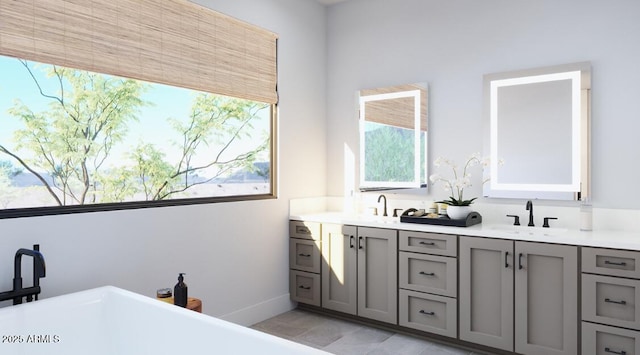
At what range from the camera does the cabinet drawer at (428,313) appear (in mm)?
3074

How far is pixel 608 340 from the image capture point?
8.29 feet

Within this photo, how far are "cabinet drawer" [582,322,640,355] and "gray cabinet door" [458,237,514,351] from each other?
0.42 metres

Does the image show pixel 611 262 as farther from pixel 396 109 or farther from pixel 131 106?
pixel 131 106

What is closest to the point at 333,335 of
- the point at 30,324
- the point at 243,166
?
the point at 243,166

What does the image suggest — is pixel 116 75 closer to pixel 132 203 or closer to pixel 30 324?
pixel 132 203

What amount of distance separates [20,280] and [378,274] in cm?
231

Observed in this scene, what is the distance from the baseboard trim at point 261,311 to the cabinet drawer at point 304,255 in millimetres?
307

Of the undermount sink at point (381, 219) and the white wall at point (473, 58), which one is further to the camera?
the undermount sink at point (381, 219)

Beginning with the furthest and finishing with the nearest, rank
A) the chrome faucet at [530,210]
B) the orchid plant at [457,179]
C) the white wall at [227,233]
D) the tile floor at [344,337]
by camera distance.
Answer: the orchid plant at [457,179]
the chrome faucet at [530,210]
the tile floor at [344,337]
the white wall at [227,233]

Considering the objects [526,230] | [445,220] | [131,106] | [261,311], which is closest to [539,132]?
[526,230]

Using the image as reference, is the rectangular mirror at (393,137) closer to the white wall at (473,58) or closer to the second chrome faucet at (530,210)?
the white wall at (473,58)

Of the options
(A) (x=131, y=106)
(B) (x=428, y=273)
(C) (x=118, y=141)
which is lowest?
(B) (x=428, y=273)

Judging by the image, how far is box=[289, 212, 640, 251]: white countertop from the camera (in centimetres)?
255

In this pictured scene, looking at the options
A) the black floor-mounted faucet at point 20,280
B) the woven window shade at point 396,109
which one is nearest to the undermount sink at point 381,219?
the woven window shade at point 396,109
